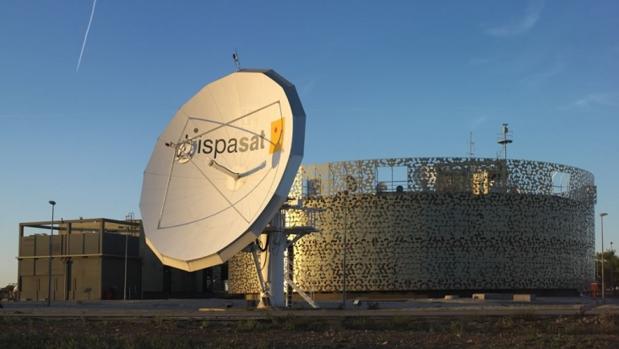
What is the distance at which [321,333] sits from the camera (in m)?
24.6

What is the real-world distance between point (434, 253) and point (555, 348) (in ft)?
169

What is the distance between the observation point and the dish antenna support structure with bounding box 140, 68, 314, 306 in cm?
3503

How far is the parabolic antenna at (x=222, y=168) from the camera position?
3500 centimetres

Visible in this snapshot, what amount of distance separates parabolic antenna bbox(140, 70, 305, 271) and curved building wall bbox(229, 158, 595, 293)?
29.5 m

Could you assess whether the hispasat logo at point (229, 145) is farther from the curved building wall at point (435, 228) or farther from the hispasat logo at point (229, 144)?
the curved building wall at point (435, 228)

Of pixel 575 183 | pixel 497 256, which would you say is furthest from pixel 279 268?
pixel 575 183

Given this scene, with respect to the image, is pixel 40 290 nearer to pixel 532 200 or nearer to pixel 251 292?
pixel 251 292

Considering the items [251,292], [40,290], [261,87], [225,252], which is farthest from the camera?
[40,290]

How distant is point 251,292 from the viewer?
7725cm

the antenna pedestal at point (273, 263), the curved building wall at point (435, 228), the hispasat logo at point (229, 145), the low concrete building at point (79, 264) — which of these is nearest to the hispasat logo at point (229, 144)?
the hispasat logo at point (229, 145)

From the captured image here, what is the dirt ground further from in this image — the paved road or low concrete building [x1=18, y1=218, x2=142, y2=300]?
low concrete building [x1=18, y1=218, x2=142, y2=300]

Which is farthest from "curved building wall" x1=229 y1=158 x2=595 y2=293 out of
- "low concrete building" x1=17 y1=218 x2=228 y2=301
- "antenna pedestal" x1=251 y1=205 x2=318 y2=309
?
"antenna pedestal" x1=251 y1=205 x2=318 y2=309

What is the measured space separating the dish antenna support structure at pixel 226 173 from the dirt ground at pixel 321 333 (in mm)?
5007

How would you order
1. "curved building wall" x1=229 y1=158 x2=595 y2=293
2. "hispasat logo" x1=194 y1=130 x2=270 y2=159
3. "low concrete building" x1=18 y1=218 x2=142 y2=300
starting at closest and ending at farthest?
"hispasat logo" x1=194 y1=130 x2=270 y2=159
"curved building wall" x1=229 y1=158 x2=595 y2=293
"low concrete building" x1=18 y1=218 x2=142 y2=300
